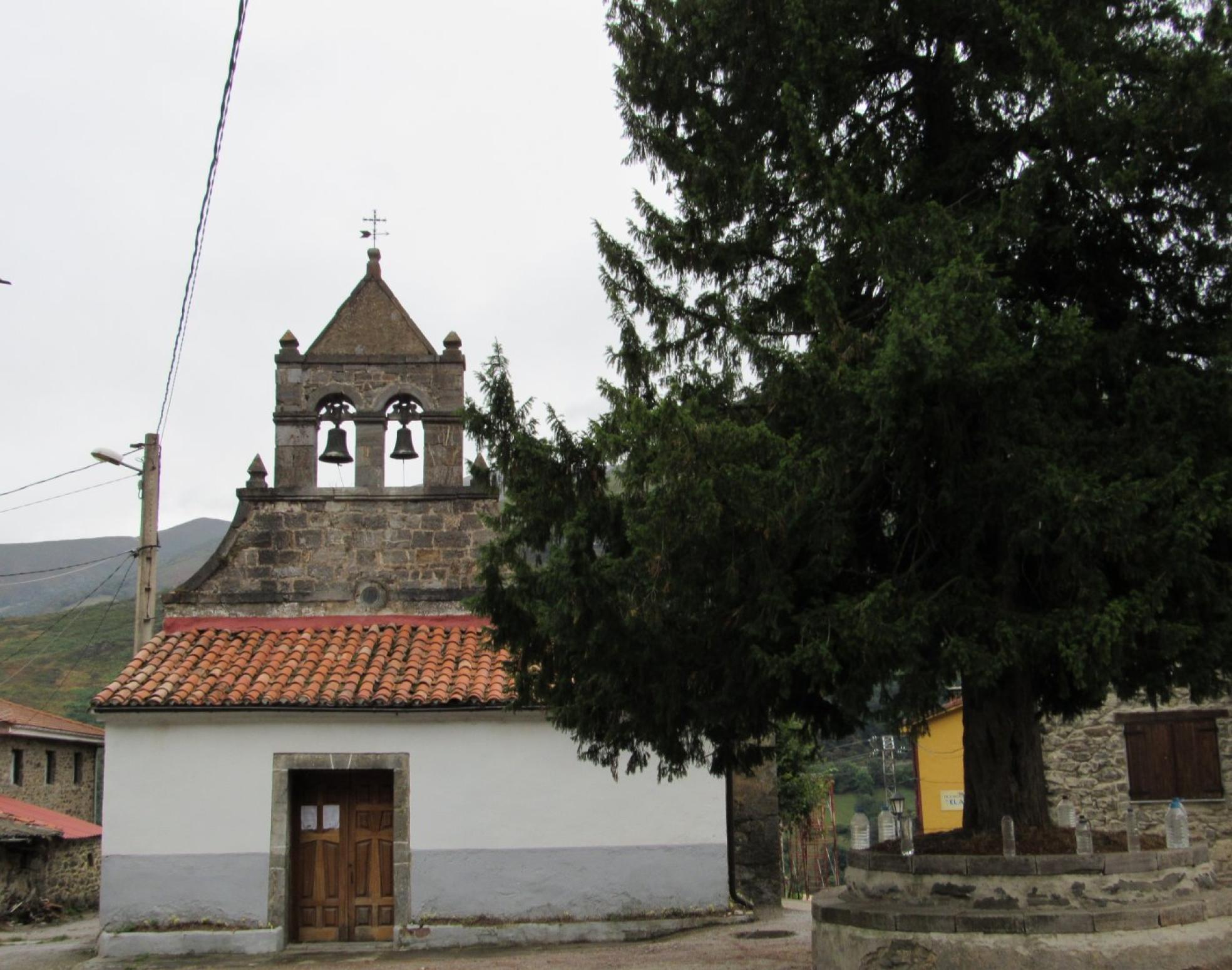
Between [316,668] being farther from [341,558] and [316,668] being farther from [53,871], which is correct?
[53,871]

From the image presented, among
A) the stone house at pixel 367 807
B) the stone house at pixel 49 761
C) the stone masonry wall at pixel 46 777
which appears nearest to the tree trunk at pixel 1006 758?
the stone house at pixel 367 807

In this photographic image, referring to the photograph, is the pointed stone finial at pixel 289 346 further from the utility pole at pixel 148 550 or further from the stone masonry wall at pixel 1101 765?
the stone masonry wall at pixel 1101 765

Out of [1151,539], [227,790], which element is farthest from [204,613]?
[1151,539]

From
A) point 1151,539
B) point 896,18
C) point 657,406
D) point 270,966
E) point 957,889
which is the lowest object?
point 270,966

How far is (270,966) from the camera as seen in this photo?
438 inches

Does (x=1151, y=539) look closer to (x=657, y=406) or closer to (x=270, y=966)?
(x=657, y=406)

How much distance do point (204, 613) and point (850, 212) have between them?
9.87m

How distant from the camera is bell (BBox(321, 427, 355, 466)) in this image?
14375 millimetres

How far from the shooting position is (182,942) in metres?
11.7

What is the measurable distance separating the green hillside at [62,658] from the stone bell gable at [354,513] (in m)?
32.9

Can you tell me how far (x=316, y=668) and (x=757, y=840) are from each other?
16.9 ft

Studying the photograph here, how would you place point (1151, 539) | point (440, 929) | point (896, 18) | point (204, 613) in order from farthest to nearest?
point (204, 613), point (440, 929), point (896, 18), point (1151, 539)

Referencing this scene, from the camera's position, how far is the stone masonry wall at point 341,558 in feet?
46.1

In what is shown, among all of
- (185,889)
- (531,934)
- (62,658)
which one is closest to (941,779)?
(531,934)
